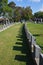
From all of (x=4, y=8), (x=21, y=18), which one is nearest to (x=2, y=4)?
(x=4, y=8)

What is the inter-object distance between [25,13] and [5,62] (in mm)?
154078

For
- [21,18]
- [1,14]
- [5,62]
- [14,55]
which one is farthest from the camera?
[21,18]

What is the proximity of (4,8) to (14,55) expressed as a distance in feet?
295

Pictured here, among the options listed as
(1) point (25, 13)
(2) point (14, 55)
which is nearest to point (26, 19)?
(1) point (25, 13)

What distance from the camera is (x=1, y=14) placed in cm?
10531

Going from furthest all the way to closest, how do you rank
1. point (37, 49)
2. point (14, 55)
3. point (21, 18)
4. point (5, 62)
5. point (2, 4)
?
point (21, 18) → point (2, 4) → point (14, 55) → point (5, 62) → point (37, 49)

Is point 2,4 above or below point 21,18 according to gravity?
above

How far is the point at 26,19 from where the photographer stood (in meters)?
165

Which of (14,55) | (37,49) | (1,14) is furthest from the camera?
(1,14)

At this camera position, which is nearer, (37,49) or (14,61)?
(37,49)

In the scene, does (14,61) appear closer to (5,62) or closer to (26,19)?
(5,62)

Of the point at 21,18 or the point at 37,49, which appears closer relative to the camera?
the point at 37,49

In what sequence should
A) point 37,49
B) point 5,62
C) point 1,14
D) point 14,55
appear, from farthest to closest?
point 1,14
point 14,55
point 5,62
point 37,49

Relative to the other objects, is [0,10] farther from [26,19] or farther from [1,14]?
[26,19]
